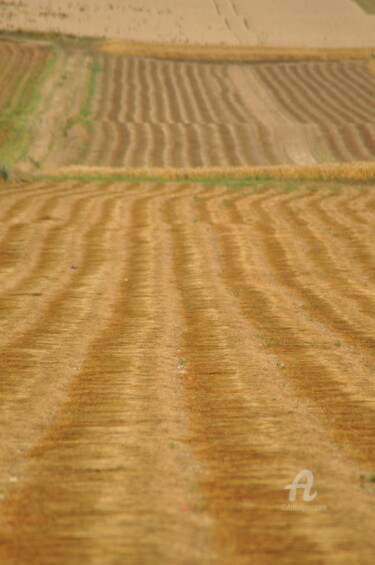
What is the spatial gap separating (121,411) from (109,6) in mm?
68959

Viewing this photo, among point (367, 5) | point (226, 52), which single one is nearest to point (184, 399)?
point (226, 52)

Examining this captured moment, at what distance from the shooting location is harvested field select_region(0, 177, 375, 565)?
164 inches

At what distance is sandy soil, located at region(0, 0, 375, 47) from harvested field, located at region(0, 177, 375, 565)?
155 feet

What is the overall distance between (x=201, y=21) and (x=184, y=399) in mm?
64915

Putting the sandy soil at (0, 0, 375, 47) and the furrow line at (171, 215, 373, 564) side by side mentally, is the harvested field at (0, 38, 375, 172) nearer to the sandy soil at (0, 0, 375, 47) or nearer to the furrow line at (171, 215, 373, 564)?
the sandy soil at (0, 0, 375, 47)

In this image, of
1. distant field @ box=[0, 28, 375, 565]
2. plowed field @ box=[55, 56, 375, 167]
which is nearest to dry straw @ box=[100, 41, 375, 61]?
plowed field @ box=[55, 56, 375, 167]

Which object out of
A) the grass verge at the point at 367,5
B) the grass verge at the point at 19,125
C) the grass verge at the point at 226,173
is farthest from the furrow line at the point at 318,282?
the grass verge at the point at 367,5

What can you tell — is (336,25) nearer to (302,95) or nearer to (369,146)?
(302,95)

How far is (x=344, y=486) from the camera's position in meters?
4.78

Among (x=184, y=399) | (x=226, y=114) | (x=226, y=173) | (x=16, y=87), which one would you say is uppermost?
(x=16, y=87)

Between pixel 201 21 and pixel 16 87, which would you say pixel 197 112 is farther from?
pixel 201 21

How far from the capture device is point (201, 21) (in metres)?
67.0

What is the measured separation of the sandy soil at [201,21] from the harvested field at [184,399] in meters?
47.3

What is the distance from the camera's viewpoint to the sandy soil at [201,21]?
61.4 metres
